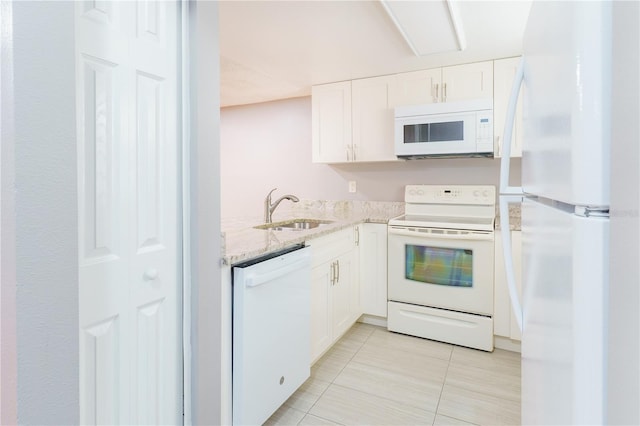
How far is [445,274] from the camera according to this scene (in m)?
2.64

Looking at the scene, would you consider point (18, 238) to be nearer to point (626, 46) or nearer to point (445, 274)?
point (626, 46)

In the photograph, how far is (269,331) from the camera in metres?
1.67

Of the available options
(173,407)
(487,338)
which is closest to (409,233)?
(487,338)

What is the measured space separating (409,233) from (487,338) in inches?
37.5

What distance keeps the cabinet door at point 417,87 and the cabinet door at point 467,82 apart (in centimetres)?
6

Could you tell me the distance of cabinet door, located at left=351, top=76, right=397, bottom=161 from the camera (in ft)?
10.2

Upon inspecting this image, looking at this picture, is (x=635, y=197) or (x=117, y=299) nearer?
(x=635, y=197)

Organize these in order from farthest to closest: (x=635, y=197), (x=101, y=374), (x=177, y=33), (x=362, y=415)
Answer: (x=362, y=415) → (x=177, y=33) → (x=101, y=374) → (x=635, y=197)

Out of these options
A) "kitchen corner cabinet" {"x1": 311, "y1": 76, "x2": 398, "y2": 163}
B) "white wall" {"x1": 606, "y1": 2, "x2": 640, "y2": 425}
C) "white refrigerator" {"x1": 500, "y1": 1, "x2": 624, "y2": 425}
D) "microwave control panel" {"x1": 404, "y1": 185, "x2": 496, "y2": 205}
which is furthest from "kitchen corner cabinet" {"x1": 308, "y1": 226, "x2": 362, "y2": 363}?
"white wall" {"x1": 606, "y1": 2, "x2": 640, "y2": 425}

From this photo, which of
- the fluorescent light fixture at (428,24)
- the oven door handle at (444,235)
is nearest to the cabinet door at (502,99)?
the fluorescent light fixture at (428,24)

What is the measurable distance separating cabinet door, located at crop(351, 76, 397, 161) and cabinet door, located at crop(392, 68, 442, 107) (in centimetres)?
7

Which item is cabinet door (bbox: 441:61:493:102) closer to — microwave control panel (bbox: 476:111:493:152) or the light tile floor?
microwave control panel (bbox: 476:111:493:152)

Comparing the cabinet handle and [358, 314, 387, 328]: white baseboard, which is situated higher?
the cabinet handle

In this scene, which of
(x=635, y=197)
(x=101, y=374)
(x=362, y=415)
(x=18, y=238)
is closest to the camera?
(x=635, y=197)
